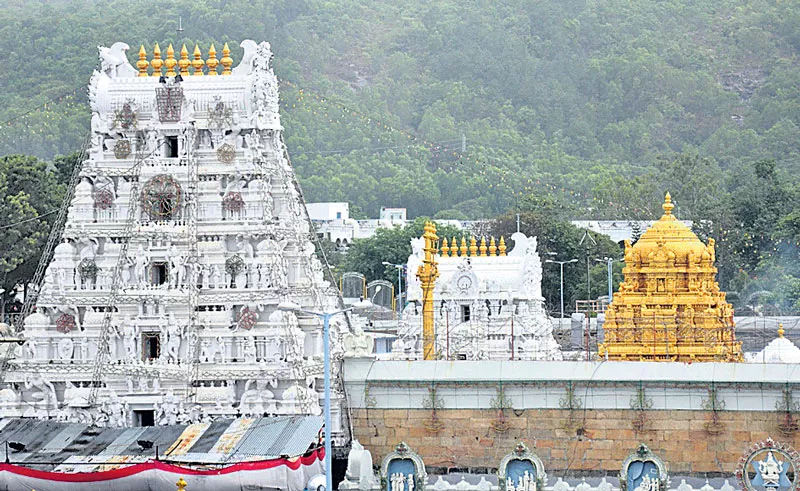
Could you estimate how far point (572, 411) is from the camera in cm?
3747

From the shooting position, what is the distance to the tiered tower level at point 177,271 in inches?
1767

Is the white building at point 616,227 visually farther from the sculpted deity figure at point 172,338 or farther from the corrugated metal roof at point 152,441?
the corrugated metal roof at point 152,441

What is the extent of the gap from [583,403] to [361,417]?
446 centimetres

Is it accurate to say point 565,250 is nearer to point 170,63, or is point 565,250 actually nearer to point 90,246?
point 170,63

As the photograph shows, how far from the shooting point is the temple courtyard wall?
1453 inches

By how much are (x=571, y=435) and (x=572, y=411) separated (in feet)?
1.55

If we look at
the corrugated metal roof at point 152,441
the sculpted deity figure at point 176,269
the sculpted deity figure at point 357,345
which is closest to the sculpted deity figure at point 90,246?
the sculpted deity figure at point 176,269

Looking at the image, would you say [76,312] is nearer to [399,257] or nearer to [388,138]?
[399,257]

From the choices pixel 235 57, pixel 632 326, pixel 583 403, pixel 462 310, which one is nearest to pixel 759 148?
pixel 235 57

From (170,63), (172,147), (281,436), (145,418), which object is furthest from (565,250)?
(281,436)

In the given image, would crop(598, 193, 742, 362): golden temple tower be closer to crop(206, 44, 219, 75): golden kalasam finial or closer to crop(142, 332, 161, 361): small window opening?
crop(142, 332, 161, 361): small window opening

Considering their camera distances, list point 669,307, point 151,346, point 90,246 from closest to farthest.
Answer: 1. point 151,346
2. point 90,246
3. point 669,307

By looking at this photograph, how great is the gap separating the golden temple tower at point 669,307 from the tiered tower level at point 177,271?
24.8ft

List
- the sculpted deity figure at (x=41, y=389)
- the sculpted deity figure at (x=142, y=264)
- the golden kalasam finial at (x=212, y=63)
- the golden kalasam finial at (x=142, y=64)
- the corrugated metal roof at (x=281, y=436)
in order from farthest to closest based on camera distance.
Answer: the golden kalasam finial at (x=142, y=64), the golden kalasam finial at (x=212, y=63), the sculpted deity figure at (x=142, y=264), the sculpted deity figure at (x=41, y=389), the corrugated metal roof at (x=281, y=436)
